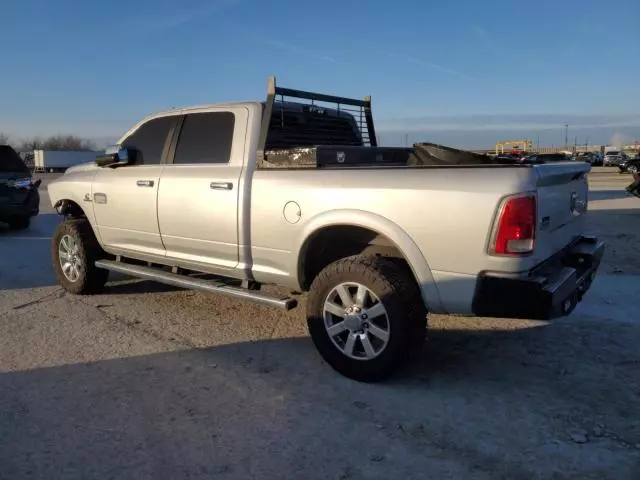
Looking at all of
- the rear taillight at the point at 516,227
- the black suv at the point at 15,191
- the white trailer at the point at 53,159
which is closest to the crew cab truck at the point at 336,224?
the rear taillight at the point at 516,227

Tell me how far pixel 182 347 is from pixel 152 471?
1.88m

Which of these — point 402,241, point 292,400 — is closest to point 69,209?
point 292,400

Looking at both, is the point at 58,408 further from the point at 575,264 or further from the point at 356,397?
the point at 575,264

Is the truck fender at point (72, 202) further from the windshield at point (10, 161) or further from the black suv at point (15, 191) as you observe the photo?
the windshield at point (10, 161)

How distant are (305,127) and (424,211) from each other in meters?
2.19

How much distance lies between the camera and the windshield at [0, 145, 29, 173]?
11.8m

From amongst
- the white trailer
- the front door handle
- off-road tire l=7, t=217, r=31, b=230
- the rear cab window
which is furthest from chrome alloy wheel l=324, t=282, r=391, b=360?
the white trailer

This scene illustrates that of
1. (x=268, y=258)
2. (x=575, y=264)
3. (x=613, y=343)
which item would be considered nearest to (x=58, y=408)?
(x=268, y=258)

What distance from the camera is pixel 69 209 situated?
671 centimetres

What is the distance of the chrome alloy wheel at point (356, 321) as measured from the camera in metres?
3.91

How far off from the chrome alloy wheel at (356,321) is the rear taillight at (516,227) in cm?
90

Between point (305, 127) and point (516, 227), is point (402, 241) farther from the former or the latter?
point (305, 127)

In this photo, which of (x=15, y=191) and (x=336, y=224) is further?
(x=15, y=191)

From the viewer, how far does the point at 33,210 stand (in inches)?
464
